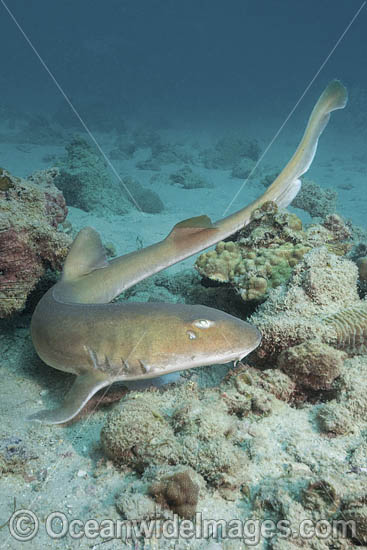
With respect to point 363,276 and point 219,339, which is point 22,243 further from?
point 363,276

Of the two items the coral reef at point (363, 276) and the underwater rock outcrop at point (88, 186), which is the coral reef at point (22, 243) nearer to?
the coral reef at point (363, 276)

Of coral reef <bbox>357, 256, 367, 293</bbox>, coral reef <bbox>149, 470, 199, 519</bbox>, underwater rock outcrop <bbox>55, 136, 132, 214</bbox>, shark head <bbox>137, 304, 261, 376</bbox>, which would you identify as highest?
coral reef <bbox>357, 256, 367, 293</bbox>

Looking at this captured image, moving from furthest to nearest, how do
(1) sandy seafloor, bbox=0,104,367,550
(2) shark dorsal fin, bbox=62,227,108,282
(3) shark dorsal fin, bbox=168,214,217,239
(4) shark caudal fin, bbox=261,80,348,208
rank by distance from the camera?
(4) shark caudal fin, bbox=261,80,348,208 → (3) shark dorsal fin, bbox=168,214,217,239 → (2) shark dorsal fin, bbox=62,227,108,282 → (1) sandy seafloor, bbox=0,104,367,550

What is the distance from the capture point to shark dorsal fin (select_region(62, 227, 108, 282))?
161 inches

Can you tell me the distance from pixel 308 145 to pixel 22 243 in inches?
164

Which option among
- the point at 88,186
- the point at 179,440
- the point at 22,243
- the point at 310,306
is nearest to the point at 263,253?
the point at 310,306

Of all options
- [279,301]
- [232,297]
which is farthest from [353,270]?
[232,297]

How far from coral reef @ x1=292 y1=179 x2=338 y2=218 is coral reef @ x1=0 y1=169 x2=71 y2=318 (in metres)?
9.01

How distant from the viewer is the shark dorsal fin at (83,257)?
4.08 metres

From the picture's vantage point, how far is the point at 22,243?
3.99 meters

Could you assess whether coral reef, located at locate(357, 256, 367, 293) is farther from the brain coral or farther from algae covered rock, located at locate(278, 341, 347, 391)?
algae covered rock, located at locate(278, 341, 347, 391)

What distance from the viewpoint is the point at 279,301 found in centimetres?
352

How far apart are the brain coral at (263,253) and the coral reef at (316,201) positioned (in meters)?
6.52

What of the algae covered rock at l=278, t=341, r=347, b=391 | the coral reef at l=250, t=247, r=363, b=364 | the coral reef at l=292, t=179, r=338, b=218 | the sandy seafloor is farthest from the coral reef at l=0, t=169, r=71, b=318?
the coral reef at l=292, t=179, r=338, b=218
